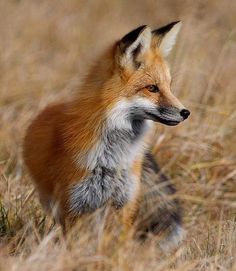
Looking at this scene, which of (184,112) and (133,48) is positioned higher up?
(133,48)

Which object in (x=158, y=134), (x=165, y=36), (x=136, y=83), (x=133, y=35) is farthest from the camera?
(x=158, y=134)

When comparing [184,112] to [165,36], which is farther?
[165,36]

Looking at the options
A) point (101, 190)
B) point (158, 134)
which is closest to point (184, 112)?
point (101, 190)

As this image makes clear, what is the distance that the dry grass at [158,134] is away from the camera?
202 inches

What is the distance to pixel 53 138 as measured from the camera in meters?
6.19

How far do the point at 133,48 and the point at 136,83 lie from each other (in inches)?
11.0

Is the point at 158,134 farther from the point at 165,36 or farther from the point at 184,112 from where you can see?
the point at 184,112

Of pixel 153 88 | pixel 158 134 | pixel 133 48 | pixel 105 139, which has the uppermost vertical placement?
pixel 133 48

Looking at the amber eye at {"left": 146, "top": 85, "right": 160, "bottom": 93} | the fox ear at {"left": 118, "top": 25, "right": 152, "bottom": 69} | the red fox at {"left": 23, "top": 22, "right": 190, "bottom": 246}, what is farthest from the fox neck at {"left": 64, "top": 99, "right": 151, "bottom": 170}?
the fox ear at {"left": 118, "top": 25, "right": 152, "bottom": 69}

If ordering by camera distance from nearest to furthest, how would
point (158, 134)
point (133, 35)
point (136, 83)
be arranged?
point (133, 35) → point (136, 83) → point (158, 134)

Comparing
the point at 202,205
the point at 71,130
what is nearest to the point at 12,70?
the point at 202,205

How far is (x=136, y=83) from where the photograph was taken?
6027mm

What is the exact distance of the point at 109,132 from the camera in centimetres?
604

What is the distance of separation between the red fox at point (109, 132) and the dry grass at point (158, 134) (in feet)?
1.11
